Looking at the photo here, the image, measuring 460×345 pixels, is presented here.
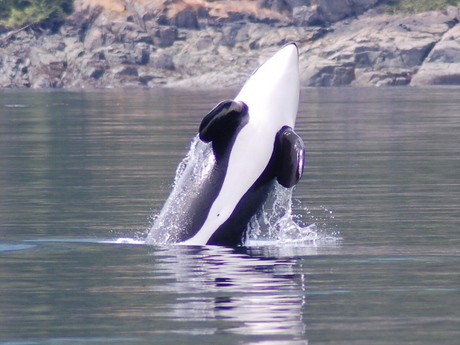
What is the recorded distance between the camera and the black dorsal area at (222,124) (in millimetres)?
12336

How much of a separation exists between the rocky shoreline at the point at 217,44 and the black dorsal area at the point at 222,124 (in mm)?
74872

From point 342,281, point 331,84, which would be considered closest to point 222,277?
point 342,281

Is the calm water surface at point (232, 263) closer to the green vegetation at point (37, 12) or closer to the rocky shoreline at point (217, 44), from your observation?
the rocky shoreline at point (217, 44)

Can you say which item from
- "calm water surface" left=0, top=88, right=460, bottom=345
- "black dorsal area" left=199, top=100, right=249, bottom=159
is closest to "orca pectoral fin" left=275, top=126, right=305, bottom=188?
"black dorsal area" left=199, top=100, right=249, bottom=159

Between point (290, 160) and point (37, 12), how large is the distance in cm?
9326

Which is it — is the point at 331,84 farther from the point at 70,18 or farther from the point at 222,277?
the point at 222,277

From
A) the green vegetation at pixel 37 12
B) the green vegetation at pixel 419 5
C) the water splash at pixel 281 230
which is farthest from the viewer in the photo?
the green vegetation at pixel 37 12

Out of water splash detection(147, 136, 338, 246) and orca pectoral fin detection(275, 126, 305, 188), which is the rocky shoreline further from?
orca pectoral fin detection(275, 126, 305, 188)

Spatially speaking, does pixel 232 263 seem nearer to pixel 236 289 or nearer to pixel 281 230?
pixel 236 289

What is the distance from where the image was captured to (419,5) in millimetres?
98750

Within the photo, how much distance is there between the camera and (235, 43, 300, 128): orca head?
13055 millimetres

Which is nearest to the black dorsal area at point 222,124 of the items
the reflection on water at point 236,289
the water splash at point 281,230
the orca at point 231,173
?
the orca at point 231,173

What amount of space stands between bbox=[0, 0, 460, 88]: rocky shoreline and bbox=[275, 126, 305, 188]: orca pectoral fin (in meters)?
75.1

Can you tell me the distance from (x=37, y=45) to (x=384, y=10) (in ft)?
89.2
